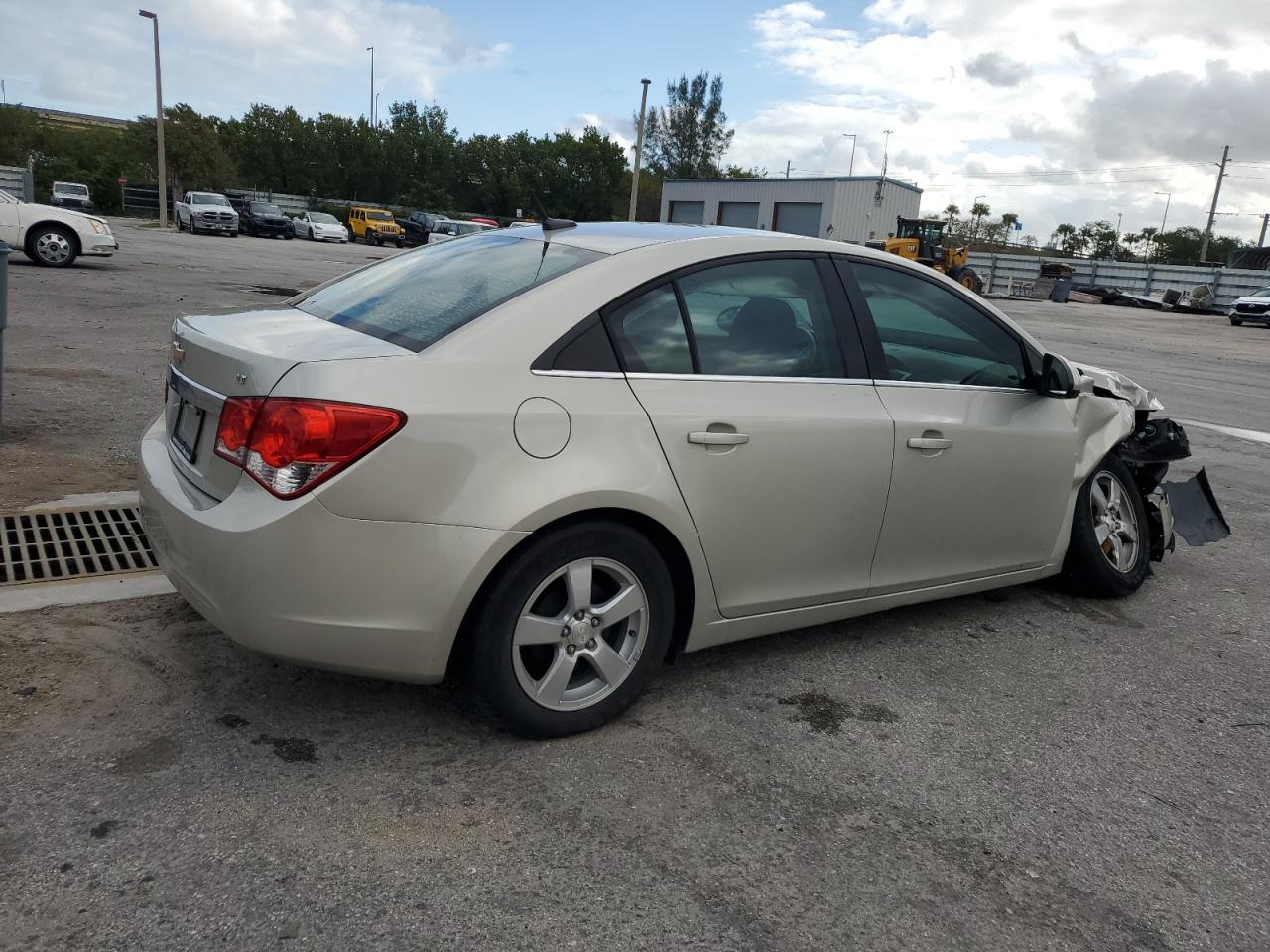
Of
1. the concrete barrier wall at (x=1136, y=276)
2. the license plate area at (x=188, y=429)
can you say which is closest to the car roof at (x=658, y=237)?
the license plate area at (x=188, y=429)

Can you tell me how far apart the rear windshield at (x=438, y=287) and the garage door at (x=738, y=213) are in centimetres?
5970

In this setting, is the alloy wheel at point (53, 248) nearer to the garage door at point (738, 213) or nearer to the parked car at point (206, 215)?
the parked car at point (206, 215)

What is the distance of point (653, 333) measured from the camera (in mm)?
3127

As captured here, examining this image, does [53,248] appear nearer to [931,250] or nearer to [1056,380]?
[1056,380]

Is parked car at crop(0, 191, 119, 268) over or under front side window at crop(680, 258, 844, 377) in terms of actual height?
under

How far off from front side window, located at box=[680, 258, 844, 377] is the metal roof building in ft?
173

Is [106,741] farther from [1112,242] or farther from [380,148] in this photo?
[1112,242]

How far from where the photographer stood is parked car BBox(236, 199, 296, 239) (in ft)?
147

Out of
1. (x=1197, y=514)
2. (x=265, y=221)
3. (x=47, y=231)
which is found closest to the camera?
(x=1197, y=514)

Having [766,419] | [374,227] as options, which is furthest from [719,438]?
[374,227]

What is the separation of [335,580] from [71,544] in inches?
88.4

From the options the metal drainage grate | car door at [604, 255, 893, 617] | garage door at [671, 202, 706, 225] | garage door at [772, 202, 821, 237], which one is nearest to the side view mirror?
car door at [604, 255, 893, 617]

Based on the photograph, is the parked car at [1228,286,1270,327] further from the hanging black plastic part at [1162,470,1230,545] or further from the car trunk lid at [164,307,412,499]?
the car trunk lid at [164,307,412,499]

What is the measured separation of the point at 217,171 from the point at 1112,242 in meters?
87.7
